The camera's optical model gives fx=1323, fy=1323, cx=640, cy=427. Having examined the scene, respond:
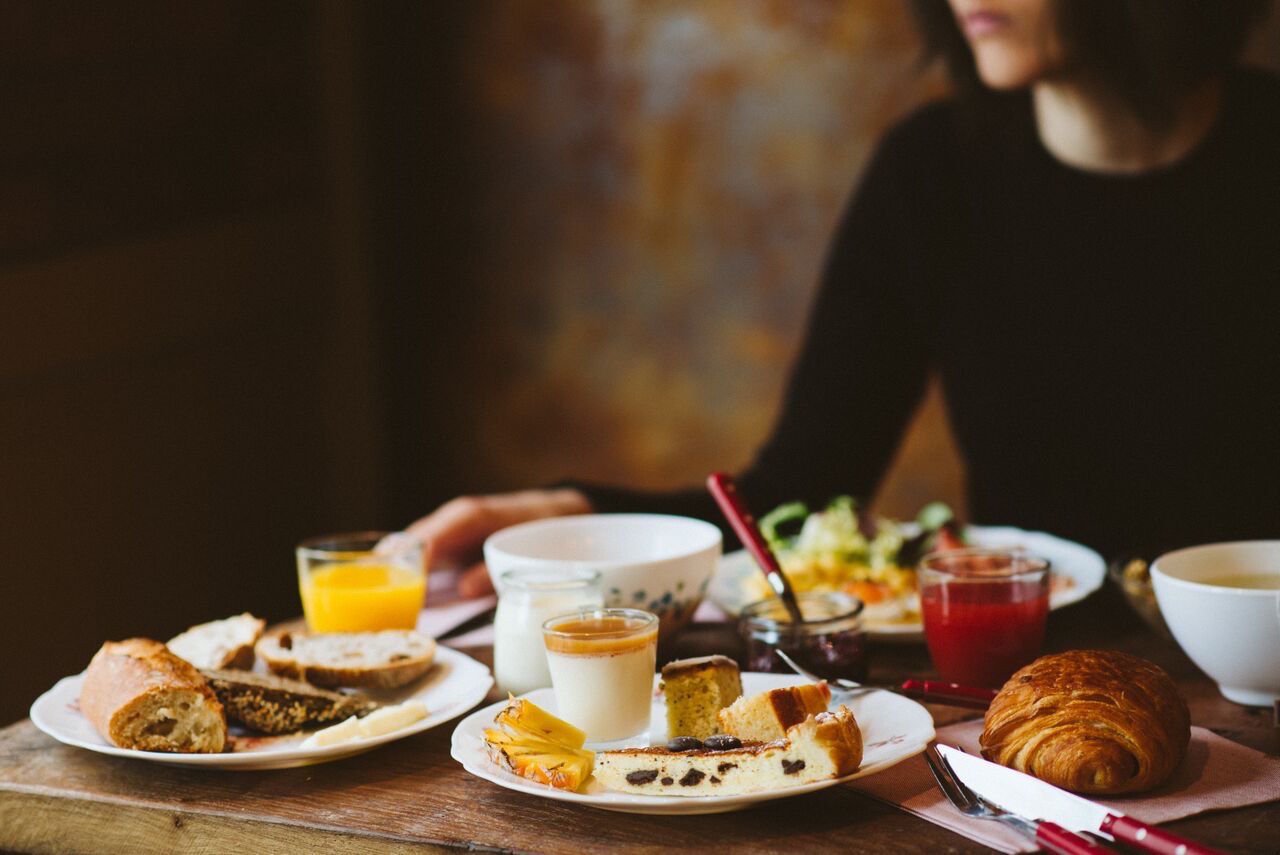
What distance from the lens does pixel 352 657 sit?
1396 mm

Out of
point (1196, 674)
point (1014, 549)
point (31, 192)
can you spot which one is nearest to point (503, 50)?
point (31, 192)

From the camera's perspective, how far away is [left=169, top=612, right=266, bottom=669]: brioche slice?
141cm

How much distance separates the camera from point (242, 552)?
12.3ft

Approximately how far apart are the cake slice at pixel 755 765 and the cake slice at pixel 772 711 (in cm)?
5

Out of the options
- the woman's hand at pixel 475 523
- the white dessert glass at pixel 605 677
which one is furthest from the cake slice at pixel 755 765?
the woman's hand at pixel 475 523

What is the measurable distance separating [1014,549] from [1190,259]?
792 mm

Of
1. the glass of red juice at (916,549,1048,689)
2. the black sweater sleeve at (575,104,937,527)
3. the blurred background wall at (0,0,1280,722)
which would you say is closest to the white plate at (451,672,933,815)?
the glass of red juice at (916,549,1048,689)

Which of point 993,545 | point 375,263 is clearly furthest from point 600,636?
point 375,263

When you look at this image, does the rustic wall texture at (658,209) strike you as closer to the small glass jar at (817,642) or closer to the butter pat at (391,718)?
the small glass jar at (817,642)

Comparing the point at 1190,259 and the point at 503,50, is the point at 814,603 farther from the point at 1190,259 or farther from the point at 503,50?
the point at 503,50

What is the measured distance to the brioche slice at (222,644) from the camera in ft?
4.63

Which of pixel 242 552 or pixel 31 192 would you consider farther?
pixel 242 552

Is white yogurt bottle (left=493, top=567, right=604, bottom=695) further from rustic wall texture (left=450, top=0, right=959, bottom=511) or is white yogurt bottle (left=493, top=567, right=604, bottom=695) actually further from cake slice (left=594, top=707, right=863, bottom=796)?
rustic wall texture (left=450, top=0, right=959, bottom=511)

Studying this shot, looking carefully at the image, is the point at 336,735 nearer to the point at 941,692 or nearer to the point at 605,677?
the point at 605,677
